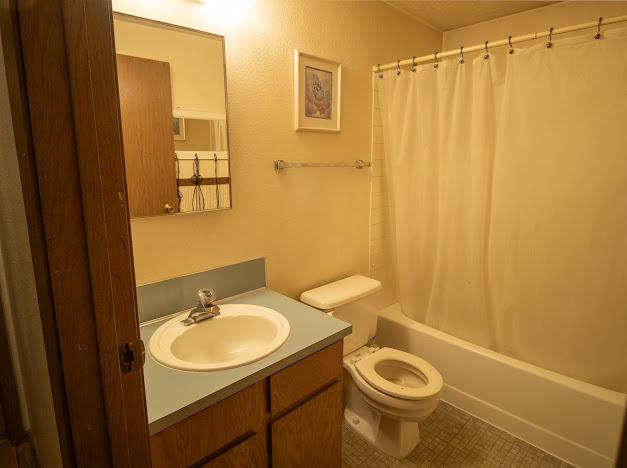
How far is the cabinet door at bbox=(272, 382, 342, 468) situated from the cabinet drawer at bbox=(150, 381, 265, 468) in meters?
0.14

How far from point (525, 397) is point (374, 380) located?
78 cm

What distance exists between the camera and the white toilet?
1.58 meters

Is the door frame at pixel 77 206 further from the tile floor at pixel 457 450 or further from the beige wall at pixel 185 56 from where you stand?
the tile floor at pixel 457 450

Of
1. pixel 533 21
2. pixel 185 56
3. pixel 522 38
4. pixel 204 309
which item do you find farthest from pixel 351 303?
pixel 533 21

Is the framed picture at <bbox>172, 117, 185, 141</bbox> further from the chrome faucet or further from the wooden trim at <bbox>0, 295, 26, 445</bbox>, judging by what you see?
the wooden trim at <bbox>0, 295, 26, 445</bbox>

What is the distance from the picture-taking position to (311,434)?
129 centimetres

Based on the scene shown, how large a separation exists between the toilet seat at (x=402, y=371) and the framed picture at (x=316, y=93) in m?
1.18

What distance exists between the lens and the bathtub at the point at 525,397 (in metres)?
1.56

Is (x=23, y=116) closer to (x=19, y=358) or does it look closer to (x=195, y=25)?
(x=19, y=358)

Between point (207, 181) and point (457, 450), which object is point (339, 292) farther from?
point (457, 450)

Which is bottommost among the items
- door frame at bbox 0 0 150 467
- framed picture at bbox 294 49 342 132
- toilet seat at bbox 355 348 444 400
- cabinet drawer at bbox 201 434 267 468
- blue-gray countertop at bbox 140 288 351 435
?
toilet seat at bbox 355 348 444 400

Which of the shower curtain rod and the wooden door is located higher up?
the shower curtain rod

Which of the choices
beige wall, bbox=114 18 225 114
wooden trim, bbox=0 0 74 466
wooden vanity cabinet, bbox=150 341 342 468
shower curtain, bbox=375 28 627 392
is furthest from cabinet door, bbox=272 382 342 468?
beige wall, bbox=114 18 225 114

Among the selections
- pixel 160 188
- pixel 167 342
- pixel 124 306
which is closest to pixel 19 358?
pixel 124 306
